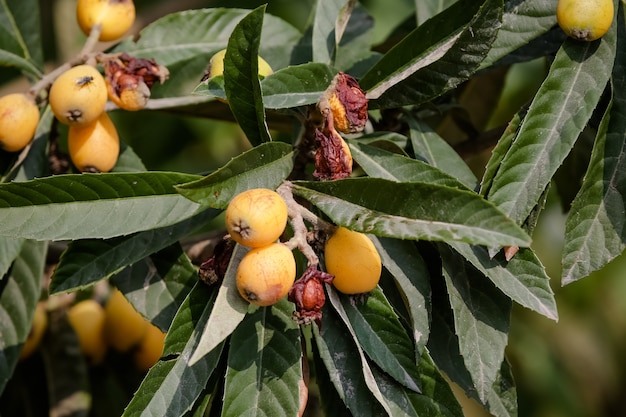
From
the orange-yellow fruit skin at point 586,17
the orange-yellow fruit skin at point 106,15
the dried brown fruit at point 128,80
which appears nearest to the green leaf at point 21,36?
the orange-yellow fruit skin at point 106,15

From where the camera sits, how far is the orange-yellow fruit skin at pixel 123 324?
1.78 meters

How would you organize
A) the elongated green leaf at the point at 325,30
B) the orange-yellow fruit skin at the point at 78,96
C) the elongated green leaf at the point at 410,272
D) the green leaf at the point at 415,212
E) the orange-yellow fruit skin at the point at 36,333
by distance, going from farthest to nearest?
the orange-yellow fruit skin at the point at 36,333
the elongated green leaf at the point at 325,30
the orange-yellow fruit skin at the point at 78,96
the elongated green leaf at the point at 410,272
the green leaf at the point at 415,212

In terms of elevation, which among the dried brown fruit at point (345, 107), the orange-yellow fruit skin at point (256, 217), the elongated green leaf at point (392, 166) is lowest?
the elongated green leaf at point (392, 166)

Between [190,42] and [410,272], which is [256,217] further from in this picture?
[190,42]

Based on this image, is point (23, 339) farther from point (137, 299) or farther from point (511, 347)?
point (511, 347)

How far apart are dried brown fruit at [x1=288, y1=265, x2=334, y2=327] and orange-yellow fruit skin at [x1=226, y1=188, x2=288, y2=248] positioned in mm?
72

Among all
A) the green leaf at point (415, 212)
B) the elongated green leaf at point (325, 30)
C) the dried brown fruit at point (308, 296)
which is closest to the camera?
the green leaf at point (415, 212)

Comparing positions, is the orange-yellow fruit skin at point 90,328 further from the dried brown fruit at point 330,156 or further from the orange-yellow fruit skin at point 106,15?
the dried brown fruit at point 330,156

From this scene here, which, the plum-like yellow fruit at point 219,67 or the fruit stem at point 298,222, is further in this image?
the plum-like yellow fruit at point 219,67

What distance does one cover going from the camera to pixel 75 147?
51.1 inches

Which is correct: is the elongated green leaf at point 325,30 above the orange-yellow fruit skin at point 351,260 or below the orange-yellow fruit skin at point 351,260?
above

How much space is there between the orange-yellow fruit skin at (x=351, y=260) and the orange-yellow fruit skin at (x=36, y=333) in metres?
0.90

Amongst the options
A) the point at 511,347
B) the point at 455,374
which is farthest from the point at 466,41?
the point at 511,347

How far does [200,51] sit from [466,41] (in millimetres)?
606
